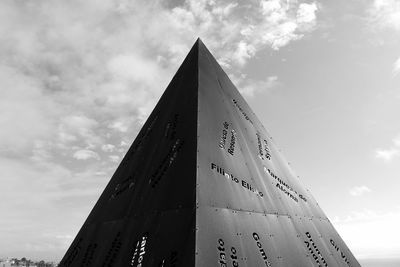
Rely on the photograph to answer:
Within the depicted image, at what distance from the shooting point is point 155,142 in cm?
848

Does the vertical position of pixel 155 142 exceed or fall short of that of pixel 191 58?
it falls short

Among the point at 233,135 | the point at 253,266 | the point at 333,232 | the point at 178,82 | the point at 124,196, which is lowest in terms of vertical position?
the point at 253,266

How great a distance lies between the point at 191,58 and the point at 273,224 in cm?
600

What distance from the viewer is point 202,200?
5.30 m

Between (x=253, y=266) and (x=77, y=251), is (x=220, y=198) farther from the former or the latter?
(x=77, y=251)

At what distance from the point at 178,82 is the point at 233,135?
2.88m

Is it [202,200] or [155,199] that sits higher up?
[155,199]

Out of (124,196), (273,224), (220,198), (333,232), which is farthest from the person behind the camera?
(333,232)

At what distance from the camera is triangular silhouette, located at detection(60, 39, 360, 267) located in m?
5.18

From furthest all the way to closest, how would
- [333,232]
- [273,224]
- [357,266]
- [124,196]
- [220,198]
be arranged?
[333,232], [357,266], [124,196], [273,224], [220,198]

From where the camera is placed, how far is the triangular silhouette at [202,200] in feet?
17.0

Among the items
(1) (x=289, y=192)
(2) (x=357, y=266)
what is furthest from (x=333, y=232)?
(1) (x=289, y=192)

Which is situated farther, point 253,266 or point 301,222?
point 301,222

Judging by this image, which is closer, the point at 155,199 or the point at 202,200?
the point at 202,200
